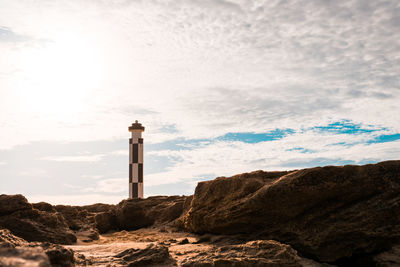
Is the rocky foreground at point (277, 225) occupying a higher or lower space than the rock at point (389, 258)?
higher

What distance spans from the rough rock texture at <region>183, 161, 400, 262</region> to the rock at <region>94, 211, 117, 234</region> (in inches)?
289

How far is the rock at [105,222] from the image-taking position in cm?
1403

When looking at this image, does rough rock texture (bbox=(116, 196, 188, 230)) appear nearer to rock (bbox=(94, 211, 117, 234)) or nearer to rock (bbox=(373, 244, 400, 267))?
rock (bbox=(94, 211, 117, 234))

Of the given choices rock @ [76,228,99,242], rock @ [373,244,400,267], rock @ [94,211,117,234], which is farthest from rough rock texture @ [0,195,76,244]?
rock @ [373,244,400,267]

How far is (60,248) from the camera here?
16.6ft

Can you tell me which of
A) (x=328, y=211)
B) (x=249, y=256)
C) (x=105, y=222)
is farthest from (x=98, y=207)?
(x=249, y=256)

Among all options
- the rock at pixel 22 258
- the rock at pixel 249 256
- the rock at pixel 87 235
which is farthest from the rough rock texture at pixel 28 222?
the rock at pixel 22 258

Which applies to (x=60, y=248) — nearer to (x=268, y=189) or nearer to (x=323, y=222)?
(x=268, y=189)

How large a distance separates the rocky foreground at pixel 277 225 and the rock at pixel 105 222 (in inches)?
175

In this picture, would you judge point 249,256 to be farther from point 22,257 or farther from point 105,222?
point 105,222

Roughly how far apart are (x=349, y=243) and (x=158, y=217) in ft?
27.2

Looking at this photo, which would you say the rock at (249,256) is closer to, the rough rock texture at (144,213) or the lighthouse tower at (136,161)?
the rough rock texture at (144,213)

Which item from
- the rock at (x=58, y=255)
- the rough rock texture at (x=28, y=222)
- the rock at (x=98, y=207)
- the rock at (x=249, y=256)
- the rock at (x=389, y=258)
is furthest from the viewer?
the rock at (x=98, y=207)

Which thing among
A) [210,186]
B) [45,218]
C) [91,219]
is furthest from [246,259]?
[91,219]
